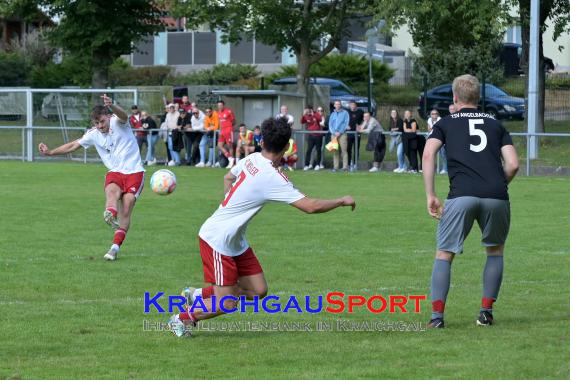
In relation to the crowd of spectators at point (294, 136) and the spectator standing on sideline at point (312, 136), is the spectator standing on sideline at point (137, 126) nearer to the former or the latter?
the crowd of spectators at point (294, 136)

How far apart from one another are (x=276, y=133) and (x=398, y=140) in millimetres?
21560

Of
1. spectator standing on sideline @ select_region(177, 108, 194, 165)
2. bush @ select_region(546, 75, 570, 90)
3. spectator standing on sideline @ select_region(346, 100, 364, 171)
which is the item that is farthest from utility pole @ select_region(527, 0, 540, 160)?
bush @ select_region(546, 75, 570, 90)

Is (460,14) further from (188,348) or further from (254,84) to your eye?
(188,348)

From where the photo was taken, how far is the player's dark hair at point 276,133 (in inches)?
303

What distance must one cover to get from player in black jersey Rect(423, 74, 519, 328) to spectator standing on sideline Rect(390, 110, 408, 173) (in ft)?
64.7

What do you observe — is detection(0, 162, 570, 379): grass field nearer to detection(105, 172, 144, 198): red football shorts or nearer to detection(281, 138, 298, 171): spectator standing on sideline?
detection(105, 172, 144, 198): red football shorts

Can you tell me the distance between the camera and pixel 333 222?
16.7m

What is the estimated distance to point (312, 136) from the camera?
97.7 ft

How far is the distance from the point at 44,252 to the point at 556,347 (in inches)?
279

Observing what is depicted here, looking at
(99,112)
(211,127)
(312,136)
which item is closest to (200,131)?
(211,127)

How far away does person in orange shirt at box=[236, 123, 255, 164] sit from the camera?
29.4 meters

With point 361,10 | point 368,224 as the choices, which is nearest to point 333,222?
point 368,224

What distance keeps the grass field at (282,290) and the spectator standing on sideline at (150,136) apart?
1120 centimetres

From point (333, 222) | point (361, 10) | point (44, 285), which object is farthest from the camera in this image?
point (361, 10)
